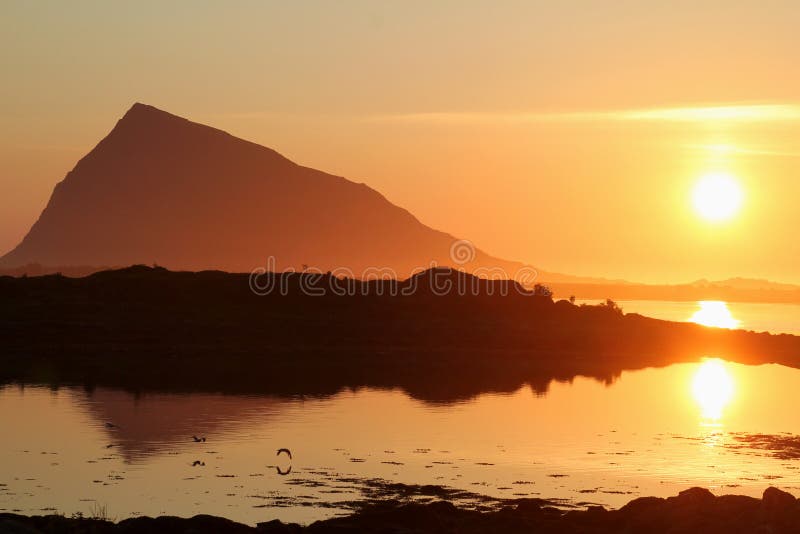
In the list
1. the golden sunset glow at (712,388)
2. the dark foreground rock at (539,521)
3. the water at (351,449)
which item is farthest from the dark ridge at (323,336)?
the dark foreground rock at (539,521)

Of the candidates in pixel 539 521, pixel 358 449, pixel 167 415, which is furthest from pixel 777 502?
pixel 167 415

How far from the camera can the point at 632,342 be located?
91.8 m

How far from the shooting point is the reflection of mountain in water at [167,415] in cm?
3769

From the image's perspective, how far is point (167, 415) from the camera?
44562 mm

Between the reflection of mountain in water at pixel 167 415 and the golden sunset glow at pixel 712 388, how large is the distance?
1861 centimetres

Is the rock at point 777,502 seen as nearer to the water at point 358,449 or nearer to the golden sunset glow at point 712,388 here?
the water at point 358,449

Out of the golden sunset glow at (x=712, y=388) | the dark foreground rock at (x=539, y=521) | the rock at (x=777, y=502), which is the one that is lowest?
the dark foreground rock at (x=539, y=521)

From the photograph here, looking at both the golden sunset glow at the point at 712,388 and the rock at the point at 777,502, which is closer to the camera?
the rock at the point at 777,502

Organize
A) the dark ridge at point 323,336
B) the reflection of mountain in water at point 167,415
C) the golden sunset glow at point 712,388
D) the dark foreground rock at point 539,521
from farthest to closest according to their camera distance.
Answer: the dark ridge at point 323,336 → the golden sunset glow at point 712,388 → the reflection of mountain in water at point 167,415 → the dark foreground rock at point 539,521

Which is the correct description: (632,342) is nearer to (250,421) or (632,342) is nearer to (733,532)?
(250,421)

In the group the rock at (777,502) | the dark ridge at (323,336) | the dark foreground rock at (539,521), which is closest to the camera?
the dark foreground rock at (539,521)

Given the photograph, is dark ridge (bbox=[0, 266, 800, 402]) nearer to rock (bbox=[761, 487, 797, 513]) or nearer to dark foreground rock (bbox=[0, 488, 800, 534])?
dark foreground rock (bbox=[0, 488, 800, 534])

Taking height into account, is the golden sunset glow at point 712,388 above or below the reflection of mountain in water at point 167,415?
above

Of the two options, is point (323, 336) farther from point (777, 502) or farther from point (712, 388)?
point (777, 502)
